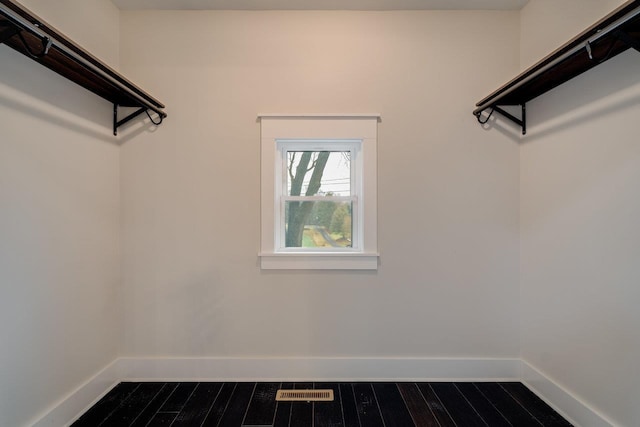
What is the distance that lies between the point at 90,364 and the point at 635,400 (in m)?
2.84

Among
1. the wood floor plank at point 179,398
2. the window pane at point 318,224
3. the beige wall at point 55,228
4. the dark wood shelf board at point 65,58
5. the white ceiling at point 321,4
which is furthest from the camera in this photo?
the window pane at point 318,224

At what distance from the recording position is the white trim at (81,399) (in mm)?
1534

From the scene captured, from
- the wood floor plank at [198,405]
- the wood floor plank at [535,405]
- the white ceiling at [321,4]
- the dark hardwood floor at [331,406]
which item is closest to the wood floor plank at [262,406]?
the dark hardwood floor at [331,406]

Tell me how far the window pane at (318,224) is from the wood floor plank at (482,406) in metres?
1.20

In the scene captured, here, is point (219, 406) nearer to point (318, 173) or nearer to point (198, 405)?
point (198, 405)

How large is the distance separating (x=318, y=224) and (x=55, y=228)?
1.52m

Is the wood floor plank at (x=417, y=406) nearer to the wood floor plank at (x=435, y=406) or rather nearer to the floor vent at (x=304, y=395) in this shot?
the wood floor plank at (x=435, y=406)

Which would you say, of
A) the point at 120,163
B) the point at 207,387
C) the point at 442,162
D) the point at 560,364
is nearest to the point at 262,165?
the point at 120,163

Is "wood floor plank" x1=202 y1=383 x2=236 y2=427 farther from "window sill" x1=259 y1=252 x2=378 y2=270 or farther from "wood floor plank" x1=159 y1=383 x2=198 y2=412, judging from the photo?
"window sill" x1=259 y1=252 x2=378 y2=270

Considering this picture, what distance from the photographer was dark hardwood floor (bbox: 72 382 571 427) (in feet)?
5.41

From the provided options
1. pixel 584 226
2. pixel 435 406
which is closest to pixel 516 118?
pixel 584 226

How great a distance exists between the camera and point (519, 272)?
2.07 metres

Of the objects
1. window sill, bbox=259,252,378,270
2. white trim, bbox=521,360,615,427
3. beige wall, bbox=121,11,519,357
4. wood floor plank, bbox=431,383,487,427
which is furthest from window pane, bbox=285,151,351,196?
white trim, bbox=521,360,615,427

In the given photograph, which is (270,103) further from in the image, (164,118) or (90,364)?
(90,364)
